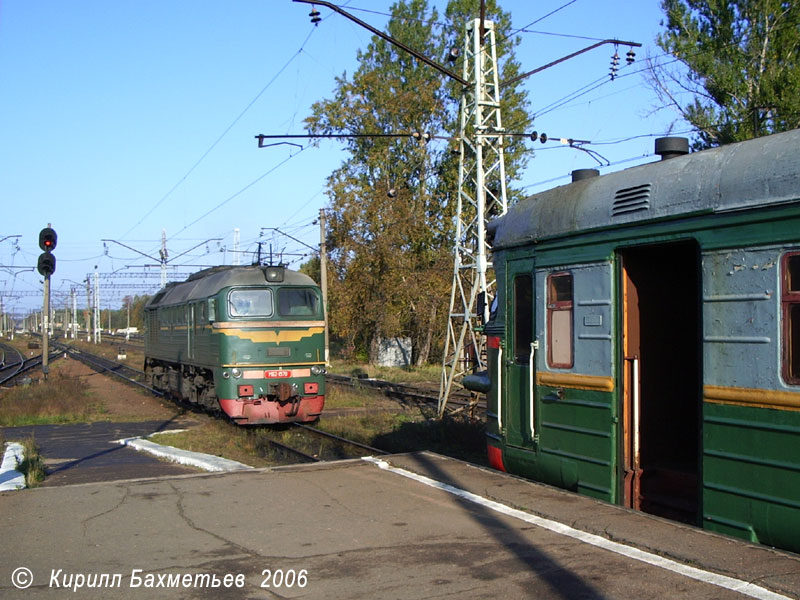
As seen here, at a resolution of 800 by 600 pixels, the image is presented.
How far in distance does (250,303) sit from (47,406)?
23.7 feet

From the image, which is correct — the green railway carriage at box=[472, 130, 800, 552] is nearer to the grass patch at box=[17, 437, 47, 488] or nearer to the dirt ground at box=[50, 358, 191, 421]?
the grass patch at box=[17, 437, 47, 488]

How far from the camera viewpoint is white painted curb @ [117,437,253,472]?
10492 millimetres

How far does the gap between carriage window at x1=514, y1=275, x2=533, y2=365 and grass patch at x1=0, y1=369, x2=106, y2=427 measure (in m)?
13.3

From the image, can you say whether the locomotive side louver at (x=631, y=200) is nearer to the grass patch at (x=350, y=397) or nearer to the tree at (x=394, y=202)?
the grass patch at (x=350, y=397)

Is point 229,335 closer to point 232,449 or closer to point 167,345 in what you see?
point 232,449

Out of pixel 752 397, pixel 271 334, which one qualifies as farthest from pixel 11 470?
pixel 752 397

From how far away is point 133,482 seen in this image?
312 inches

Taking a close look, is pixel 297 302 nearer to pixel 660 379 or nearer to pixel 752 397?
pixel 660 379

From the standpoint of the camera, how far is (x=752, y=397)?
5.32 meters

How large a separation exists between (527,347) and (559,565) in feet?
10.8

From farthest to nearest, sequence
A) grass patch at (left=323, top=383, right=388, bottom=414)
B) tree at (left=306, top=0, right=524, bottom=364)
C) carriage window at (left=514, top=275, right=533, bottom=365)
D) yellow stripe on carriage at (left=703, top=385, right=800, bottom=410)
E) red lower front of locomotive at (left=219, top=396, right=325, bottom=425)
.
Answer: tree at (left=306, top=0, right=524, bottom=364) < grass patch at (left=323, top=383, right=388, bottom=414) < red lower front of locomotive at (left=219, top=396, right=325, bottom=425) < carriage window at (left=514, top=275, right=533, bottom=365) < yellow stripe on carriage at (left=703, top=385, right=800, bottom=410)

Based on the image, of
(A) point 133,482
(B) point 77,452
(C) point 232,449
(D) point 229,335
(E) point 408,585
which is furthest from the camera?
(D) point 229,335

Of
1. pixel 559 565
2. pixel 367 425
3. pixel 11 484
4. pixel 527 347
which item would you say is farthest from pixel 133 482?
pixel 367 425

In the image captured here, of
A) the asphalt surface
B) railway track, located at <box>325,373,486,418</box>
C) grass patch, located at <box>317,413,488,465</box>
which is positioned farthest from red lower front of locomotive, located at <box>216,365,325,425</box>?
railway track, located at <box>325,373,486,418</box>
